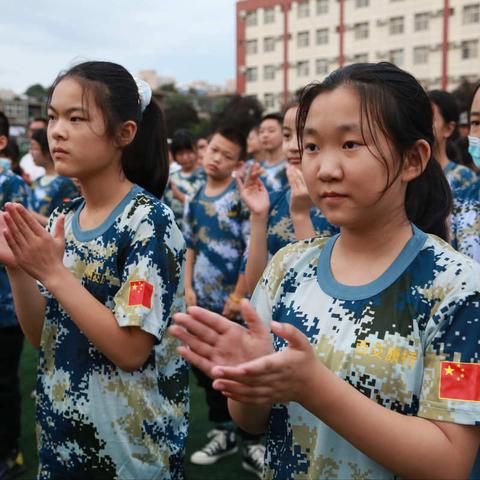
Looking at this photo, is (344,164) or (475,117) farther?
(475,117)

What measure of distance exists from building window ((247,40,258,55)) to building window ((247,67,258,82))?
115cm

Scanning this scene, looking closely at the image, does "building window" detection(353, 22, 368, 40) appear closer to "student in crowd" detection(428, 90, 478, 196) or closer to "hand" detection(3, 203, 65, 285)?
"student in crowd" detection(428, 90, 478, 196)

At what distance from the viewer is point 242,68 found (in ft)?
150

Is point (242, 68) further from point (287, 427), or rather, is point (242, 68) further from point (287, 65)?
point (287, 427)

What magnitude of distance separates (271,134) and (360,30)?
38715mm

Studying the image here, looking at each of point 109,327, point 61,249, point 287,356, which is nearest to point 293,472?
point 287,356

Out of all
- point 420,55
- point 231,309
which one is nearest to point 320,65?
point 420,55

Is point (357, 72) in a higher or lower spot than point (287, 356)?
higher

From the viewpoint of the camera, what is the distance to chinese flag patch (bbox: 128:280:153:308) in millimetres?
1579

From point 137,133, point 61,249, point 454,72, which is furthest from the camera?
point 454,72

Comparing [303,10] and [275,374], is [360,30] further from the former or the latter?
[275,374]

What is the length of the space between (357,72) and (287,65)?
44.5 meters

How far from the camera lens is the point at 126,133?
6.05 feet

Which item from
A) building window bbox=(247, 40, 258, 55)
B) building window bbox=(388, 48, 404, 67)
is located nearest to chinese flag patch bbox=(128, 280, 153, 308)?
building window bbox=(388, 48, 404, 67)
